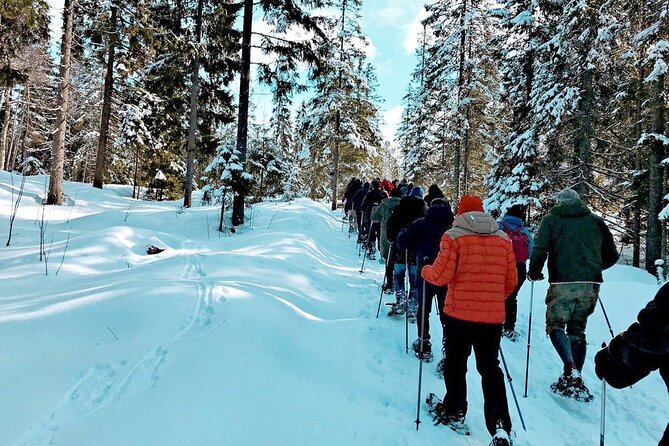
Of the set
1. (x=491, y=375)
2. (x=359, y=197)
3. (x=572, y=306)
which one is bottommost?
(x=491, y=375)

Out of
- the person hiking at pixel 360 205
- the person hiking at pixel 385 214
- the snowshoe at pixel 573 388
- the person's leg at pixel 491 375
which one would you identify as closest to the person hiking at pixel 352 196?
the person hiking at pixel 360 205

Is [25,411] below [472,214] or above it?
below

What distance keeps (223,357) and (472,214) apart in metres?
3.16

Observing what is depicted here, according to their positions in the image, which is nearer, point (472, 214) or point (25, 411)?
point (25, 411)

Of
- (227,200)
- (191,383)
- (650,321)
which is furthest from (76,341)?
(227,200)

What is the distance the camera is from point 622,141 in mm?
20547

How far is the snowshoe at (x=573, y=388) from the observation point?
14.5ft

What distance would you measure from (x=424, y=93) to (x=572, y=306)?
22959 mm

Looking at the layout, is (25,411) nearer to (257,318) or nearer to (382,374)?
(257,318)

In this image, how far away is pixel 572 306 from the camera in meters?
4.57

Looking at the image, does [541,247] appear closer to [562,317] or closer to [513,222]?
[562,317]

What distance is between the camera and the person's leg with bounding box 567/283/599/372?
4512mm

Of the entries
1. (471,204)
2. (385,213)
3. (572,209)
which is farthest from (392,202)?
(471,204)

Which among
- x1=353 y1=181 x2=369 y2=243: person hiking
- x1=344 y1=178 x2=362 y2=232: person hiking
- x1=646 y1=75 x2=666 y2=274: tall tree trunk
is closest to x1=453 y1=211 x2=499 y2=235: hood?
x1=353 y1=181 x2=369 y2=243: person hiking
